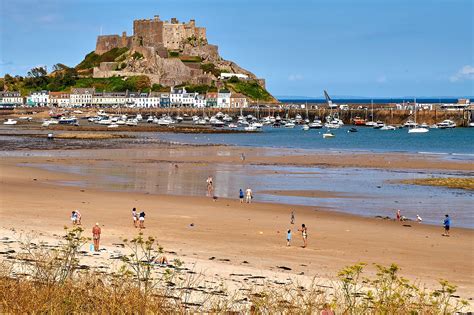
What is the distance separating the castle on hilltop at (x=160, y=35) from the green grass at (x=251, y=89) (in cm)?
1390

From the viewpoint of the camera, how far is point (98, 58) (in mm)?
182750

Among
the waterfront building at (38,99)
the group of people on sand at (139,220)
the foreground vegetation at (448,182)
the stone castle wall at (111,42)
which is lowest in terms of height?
the foreground vegetation at (448,182)

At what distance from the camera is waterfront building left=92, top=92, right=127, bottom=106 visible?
158625mm

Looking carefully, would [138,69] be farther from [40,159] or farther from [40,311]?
[40,311]

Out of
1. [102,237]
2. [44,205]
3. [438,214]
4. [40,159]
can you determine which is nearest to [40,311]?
[102,237]

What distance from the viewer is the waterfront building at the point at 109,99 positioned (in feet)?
520

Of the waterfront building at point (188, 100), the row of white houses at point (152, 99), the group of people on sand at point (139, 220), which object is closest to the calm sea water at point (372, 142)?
the group of people on sand at point (139, 220)

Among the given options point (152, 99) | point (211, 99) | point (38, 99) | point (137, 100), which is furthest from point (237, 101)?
point (38, 99)

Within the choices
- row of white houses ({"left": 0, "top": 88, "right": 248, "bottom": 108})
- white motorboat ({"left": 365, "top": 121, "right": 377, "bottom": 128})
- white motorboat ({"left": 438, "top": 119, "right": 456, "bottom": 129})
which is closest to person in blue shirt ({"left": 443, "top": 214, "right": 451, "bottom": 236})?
white motorboat ({"left": 438, "top": 119, "right": 456, "bottom": 129})

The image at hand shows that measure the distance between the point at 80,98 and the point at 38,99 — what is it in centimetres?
1207

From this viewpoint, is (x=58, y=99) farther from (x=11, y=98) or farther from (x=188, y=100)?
(x=188, y=100)

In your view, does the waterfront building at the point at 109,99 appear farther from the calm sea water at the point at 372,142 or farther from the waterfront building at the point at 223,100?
the calm sea water at the point at 372,142

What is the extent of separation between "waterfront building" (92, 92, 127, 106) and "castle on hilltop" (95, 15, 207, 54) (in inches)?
608

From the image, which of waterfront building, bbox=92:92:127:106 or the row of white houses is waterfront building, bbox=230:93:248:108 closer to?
the row of white houses
